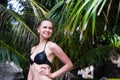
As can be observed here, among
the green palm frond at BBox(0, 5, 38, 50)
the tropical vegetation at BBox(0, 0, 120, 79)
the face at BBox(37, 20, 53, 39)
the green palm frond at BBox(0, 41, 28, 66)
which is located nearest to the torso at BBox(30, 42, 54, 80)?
the face at BBox(37, 20, 53, 39)

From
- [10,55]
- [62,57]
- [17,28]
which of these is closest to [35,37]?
[17,28]

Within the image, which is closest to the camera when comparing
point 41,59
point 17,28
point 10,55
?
point 41,59

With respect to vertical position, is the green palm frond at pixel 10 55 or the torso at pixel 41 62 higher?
the torso at pixel 41 62

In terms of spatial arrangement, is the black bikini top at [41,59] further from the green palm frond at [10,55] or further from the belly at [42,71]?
the green palm frond at [10,55]

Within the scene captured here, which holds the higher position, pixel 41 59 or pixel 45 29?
pixel 45 29

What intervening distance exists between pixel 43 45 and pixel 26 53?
2.36 m

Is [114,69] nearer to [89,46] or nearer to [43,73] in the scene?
[89,46]

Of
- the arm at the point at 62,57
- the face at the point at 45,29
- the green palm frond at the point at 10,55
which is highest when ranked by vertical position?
the face at the point at 45,29

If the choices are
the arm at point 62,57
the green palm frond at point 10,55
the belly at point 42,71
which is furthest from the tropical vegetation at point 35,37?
the belly at point 42,71

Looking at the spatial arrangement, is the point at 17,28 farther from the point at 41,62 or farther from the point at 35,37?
the point at 41,62

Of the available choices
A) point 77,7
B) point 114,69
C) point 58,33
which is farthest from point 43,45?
point 114,69

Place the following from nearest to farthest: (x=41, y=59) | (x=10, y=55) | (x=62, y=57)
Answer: (x=41, y=59) → (x=62, y=57) → (x=10, y=55)

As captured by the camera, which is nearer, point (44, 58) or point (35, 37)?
point (44, 58)

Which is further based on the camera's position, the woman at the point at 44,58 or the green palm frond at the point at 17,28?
the green palm frond at the point at 17,28
